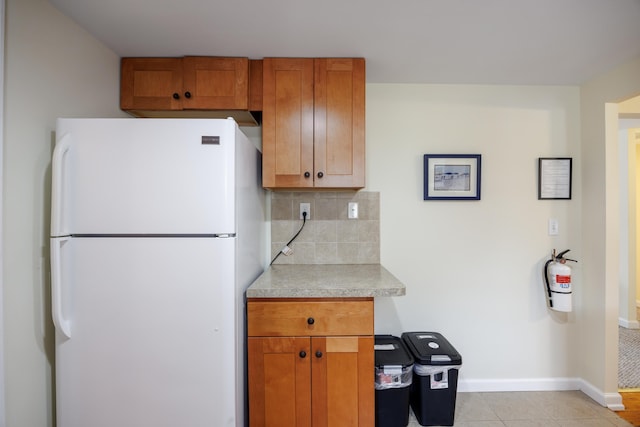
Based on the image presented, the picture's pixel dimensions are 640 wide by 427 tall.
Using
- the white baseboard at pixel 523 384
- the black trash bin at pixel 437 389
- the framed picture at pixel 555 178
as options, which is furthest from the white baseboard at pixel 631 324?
the black trash bin at pixel 437 389

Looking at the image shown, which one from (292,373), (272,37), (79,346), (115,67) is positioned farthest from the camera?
(115,67)

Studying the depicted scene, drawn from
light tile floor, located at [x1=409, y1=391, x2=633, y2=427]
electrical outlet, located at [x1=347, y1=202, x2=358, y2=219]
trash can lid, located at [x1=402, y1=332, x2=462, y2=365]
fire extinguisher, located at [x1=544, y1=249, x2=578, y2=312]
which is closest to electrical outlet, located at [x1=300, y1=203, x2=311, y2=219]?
electrical outlet, located at [x1=347, y1=202, x2=358, y2=219]

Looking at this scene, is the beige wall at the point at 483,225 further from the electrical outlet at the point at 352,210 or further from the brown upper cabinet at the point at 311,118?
the brown upper cabinet at the point at 311,118

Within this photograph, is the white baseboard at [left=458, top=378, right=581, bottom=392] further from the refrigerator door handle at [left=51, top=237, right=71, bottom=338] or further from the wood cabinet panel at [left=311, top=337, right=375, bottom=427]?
the refrigerator door handle at [left=51, top=237, right=71, bottom=338]

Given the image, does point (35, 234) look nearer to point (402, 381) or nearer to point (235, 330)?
point (235, 330)

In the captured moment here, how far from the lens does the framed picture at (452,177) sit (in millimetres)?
2025

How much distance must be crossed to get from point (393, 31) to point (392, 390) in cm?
201

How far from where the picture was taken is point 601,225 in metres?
1.89

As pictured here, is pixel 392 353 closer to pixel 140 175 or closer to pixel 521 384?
pixel 521 384

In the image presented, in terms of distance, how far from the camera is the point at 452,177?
6.69 feet

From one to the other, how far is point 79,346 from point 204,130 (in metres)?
1.10

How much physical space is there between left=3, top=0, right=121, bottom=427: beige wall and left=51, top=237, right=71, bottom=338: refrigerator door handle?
0.16 metres

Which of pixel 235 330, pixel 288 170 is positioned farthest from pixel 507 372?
pixel 288 170

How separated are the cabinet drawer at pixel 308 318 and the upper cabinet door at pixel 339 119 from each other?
735mm
